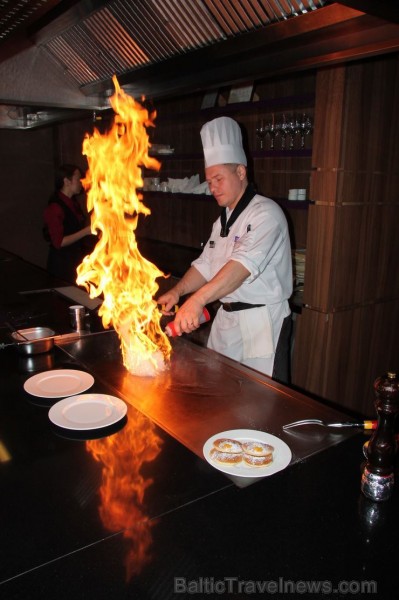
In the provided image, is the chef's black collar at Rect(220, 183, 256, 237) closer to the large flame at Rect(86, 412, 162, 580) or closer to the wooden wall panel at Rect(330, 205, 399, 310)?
the wooden wall panel at Rect(330, 205, 399, 310)

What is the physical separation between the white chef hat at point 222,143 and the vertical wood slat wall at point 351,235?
0.76 metres

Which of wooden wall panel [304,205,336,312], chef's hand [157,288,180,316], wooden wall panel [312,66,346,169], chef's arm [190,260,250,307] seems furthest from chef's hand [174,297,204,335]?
wooden wall panel [312,66,346,169]

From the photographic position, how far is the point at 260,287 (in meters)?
2.33

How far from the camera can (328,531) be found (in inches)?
38.5

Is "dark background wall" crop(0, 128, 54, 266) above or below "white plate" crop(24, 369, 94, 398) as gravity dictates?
above

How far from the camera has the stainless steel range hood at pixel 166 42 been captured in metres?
1.01

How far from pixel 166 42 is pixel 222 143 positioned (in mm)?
879

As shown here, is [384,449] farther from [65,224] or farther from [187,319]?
[65,224]

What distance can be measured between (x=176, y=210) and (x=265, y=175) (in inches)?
58.0

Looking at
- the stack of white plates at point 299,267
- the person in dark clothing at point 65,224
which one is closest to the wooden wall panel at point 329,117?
the stack of white plates at point 299,267

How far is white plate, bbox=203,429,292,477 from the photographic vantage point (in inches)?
45.6

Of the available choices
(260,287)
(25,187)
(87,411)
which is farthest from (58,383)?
(25,187)

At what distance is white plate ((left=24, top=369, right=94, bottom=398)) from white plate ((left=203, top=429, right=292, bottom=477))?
56cm

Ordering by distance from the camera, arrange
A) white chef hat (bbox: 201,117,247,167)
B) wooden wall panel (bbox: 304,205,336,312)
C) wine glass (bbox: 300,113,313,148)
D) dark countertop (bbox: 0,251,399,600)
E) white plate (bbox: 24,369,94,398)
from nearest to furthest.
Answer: dark countertop (bbox: 0,251,399,600), white plate (bbox: 24,369,94,398), white chef hat (bbox: 201,117,247,167), wooden wall panel (bbox: 304,205,336,312), wine glass (bbox: 300,113,313,148)
